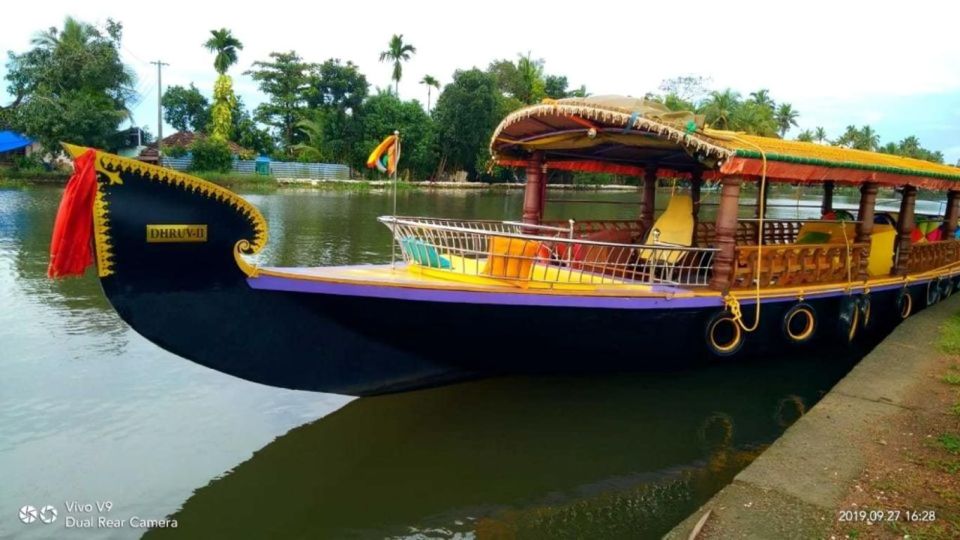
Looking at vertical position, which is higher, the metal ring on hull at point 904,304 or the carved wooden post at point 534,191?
the carved wooden post at point 534,191

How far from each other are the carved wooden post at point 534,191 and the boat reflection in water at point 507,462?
1964mm

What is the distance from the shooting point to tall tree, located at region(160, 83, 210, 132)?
1641 inches

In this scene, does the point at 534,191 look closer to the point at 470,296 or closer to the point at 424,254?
the point at 424,254

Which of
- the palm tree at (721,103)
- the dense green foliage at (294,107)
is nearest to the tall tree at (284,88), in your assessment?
the dense green foliage at (294,107)

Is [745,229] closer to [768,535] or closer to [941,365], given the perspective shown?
[941,365]

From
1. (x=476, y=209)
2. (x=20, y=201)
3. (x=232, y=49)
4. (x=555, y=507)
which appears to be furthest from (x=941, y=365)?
(x=232, y=49)

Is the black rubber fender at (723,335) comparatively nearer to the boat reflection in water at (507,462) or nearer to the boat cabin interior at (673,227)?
the boat cabin interior at (673,227)

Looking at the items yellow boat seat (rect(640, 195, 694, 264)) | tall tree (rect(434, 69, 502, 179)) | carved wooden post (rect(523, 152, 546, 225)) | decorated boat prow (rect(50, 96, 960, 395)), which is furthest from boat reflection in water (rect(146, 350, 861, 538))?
tall tree (rect(434, 69, 502, 179))

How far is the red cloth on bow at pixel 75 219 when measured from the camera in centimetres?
352

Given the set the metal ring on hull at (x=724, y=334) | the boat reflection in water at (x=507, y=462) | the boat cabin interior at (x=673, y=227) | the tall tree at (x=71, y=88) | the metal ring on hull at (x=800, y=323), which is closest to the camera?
the boat reflection in water at (x=507, y=462)

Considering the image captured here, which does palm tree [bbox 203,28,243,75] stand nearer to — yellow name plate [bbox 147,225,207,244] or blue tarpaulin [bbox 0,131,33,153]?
blue tarpaulin [bbox 0,131,33,153]

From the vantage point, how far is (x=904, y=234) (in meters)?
7.77

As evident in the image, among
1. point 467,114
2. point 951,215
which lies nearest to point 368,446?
point 951,215

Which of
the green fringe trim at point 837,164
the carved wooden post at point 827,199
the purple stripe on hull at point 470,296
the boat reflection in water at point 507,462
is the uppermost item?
the green fringe trim at point 837,164
